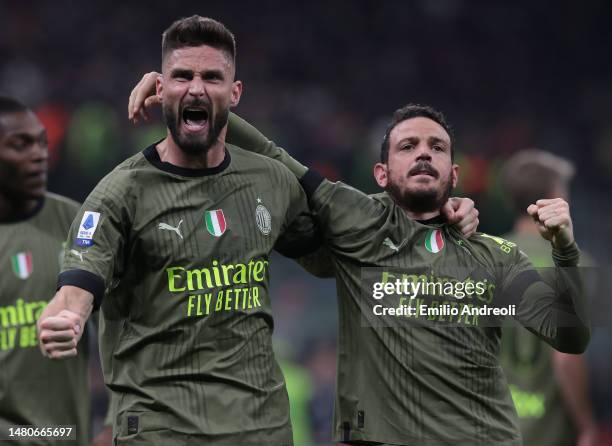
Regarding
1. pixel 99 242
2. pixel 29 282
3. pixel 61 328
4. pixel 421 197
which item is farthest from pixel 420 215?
pixel 29 282

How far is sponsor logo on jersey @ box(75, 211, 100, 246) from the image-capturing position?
3.57m

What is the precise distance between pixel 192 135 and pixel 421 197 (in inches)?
41.0

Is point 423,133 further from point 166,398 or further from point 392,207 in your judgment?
point 166,398

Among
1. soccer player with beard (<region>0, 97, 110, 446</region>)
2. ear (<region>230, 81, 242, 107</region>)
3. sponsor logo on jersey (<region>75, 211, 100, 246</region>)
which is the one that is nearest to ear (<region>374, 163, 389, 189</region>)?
ear (<region>230, 81, 242, 107</region>)

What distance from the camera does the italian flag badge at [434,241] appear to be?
4.27 m

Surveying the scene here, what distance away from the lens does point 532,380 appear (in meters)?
6.11

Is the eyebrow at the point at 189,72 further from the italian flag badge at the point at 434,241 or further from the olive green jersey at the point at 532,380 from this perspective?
the olive green jersey at the point at 532,380

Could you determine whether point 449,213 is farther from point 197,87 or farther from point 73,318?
point 73,318

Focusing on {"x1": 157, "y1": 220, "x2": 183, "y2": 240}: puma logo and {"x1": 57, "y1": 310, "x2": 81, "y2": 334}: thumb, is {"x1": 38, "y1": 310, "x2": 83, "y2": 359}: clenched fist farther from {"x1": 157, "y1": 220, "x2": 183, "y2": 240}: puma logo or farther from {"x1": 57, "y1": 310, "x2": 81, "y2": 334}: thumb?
{"x1": 157, "y1": 220, "x2": 183, "y2": 240}: puma logo

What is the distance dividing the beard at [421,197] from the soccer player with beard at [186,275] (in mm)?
657

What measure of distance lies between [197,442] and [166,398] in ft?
0.61

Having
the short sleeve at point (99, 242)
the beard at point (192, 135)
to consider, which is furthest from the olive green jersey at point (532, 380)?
the short sleeve at point (99, 242)

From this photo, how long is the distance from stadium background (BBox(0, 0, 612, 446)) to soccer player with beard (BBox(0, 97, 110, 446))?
5.95 meters

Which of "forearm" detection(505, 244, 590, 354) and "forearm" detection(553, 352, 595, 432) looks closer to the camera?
"forearm" detection(505, 244, 590, 354)
